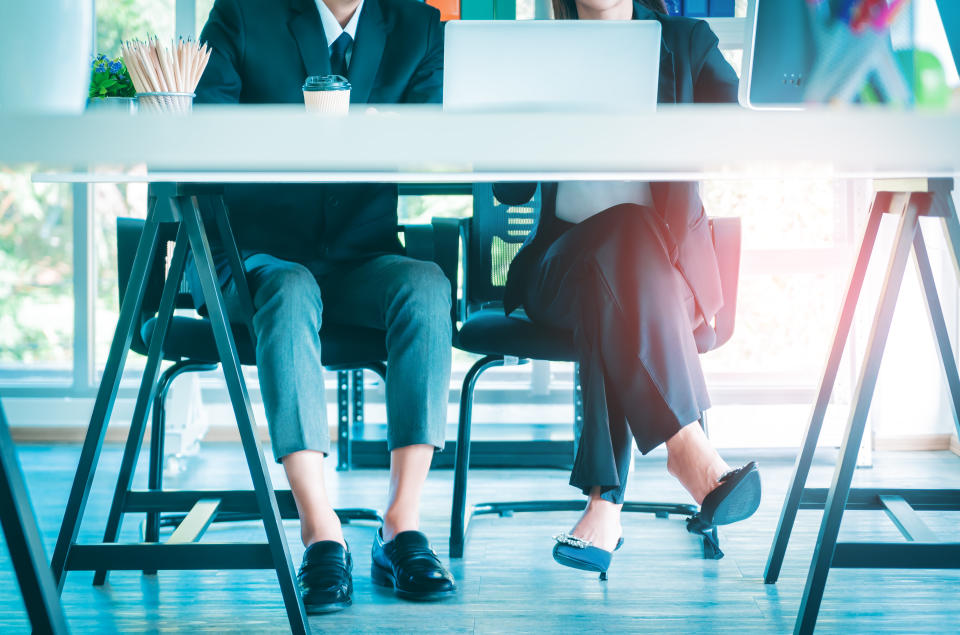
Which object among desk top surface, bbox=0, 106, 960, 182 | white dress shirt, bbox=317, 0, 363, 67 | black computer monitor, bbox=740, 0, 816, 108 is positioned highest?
white dress shirt, bbox=317, 0, 363, 67

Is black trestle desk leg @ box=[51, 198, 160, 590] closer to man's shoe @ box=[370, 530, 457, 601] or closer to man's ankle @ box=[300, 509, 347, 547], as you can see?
man's ankle @ box=[300, 509, 347, 547]

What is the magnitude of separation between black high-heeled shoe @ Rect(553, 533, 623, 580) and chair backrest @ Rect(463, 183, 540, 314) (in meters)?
0.69

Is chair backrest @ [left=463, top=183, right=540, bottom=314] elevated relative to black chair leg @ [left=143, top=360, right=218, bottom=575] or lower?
elevated

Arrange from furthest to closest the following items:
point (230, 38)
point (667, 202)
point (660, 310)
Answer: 1. point (230, 38)
2. point (667, 202)
3. point (660, 310)

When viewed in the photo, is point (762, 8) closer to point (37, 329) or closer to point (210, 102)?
point (210, 102)

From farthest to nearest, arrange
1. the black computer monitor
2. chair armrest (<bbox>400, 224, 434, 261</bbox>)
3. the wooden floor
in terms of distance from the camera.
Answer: chair armrest (<bbox>400, 224, 434, 261</bbox>), the wooden floor, the black computer monitor

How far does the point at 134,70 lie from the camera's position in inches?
44.8

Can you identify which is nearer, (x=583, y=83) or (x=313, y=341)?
(x=583, y=83)

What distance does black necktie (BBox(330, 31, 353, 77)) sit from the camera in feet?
6.03

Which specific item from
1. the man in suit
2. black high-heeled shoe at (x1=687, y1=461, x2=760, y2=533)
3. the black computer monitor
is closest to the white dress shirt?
the man in suit

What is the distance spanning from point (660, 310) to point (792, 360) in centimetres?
161

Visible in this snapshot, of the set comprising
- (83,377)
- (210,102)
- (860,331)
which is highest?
(210,102)

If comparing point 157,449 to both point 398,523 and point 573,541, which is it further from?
point 573,541

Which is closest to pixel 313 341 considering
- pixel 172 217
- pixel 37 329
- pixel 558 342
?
pixel 172 217
